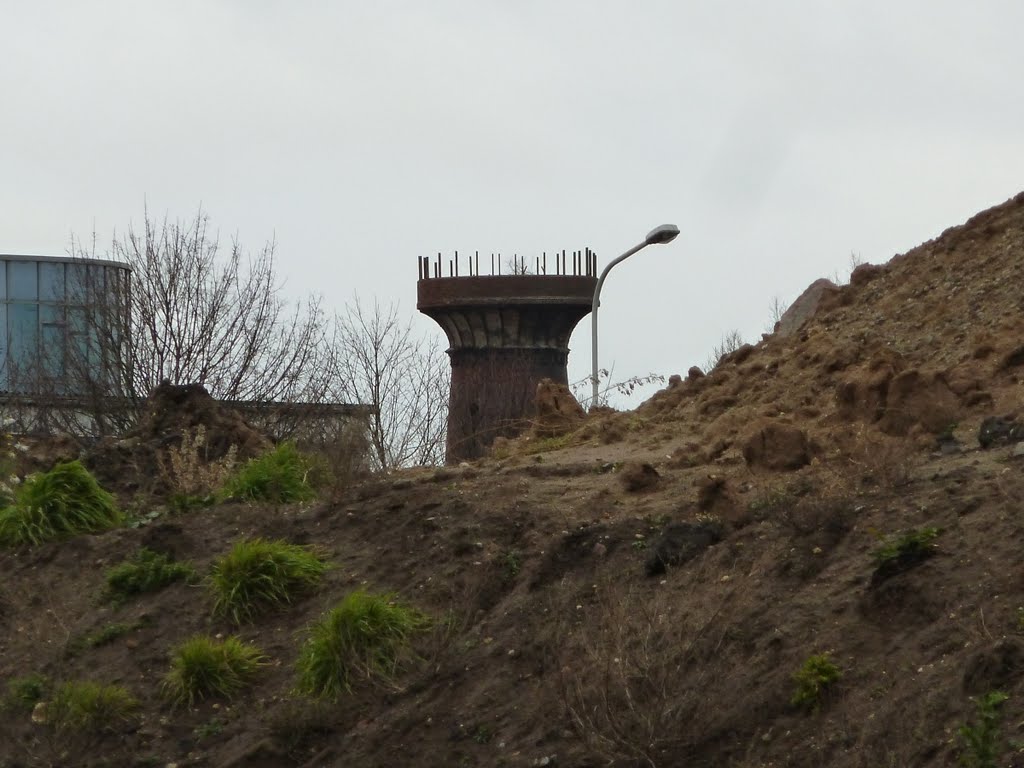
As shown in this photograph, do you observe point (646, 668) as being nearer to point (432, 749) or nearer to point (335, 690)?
point (432, 749)

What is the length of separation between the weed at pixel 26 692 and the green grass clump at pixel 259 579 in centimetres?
A: 107

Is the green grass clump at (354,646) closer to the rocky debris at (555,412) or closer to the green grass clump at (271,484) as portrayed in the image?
the green grass clump at (271,484)

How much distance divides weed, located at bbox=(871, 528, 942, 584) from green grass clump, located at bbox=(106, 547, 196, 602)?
478 centimetres

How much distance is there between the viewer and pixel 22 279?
43.5 metres

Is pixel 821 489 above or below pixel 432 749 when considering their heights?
above

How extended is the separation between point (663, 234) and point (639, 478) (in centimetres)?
1293

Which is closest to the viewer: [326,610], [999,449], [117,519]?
[999,449]

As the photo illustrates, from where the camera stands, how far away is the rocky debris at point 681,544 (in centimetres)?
854

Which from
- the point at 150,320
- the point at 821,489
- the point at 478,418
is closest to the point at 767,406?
the point at 821,489

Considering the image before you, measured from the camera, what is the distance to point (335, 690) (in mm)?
8648

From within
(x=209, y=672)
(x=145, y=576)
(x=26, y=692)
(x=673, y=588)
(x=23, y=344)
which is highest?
(x=23, y=344)

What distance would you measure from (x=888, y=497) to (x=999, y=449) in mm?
760

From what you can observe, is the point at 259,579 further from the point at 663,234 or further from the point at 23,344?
the point at 23,344

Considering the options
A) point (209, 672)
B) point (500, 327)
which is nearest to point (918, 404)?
point (209, 672)
